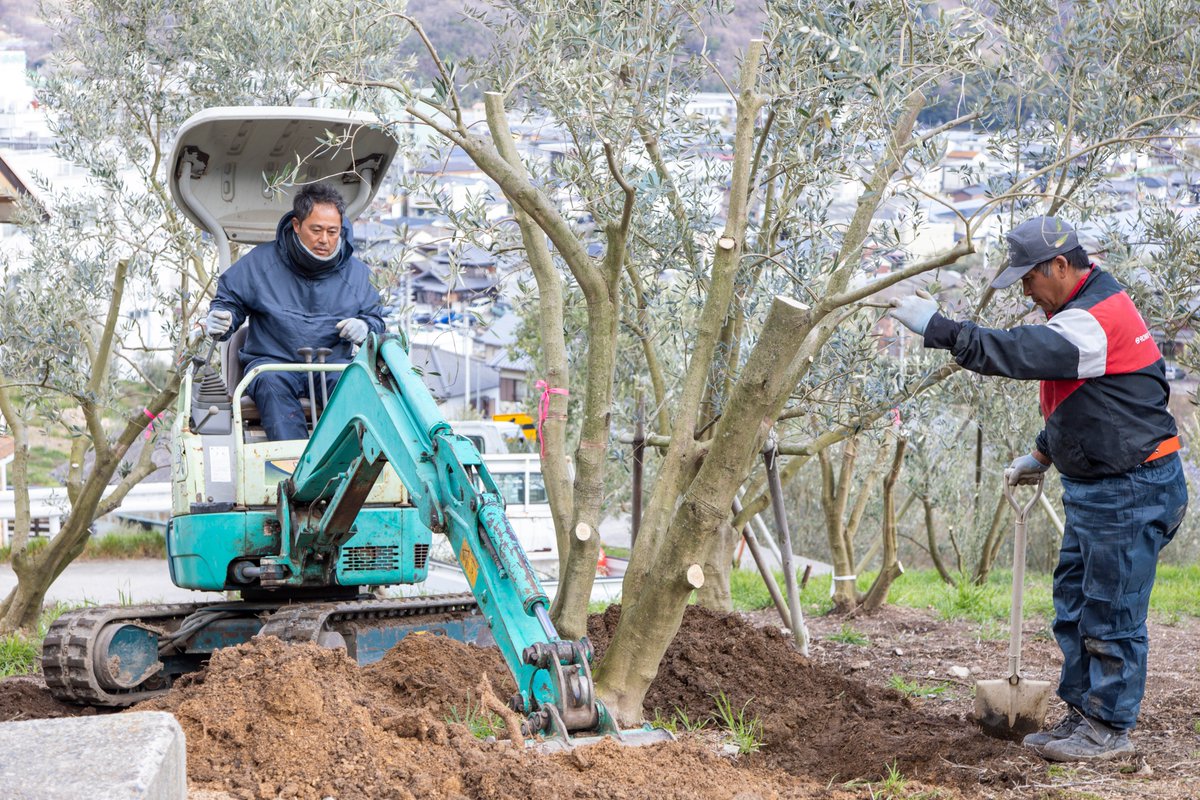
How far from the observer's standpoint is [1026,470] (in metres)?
6.12

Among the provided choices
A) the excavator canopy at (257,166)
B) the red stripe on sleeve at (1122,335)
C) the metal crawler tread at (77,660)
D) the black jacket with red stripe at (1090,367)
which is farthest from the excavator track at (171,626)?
the red stripe on sleeve at (1122,335)

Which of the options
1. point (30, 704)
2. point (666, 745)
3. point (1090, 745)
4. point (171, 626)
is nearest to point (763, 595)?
point (171, 626)

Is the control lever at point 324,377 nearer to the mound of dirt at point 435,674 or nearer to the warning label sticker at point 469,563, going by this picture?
the mound of dirt at point 435,674

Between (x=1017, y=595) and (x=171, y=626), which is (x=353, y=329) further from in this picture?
(x=1017, y=595)

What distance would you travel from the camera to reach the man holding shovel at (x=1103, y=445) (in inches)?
210

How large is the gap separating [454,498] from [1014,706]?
2.76 meters

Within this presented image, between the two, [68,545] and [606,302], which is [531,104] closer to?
[606,302]

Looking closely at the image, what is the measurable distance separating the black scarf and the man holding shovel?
3.18 metres

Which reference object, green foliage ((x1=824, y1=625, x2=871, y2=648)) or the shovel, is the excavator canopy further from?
the shovel

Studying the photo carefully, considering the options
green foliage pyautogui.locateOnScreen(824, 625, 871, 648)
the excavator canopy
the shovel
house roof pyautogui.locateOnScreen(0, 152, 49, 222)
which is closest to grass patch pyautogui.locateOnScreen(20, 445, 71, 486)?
house roof pyautogui.locateOnScreen(0, 152, 49, 222)

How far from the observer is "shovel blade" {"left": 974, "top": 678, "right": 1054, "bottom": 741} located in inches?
228

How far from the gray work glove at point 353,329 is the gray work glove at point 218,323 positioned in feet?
1.94

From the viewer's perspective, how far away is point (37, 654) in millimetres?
8828

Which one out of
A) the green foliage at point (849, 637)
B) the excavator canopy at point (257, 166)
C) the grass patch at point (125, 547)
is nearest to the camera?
the excavator canopy at point (257, 166)
